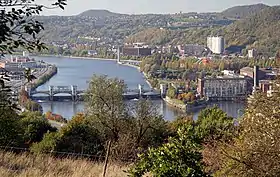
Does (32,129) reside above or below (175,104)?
above

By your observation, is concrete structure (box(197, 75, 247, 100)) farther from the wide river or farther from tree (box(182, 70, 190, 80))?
tree (box(182, 70, 190, 80))

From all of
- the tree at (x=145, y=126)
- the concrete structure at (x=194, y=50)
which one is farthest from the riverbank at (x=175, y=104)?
the concrete structure at (x=194, y=50)

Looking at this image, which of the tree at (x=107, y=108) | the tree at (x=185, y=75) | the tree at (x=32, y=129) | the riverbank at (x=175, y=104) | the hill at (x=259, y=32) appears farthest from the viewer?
the hill at (x=259, y=32)

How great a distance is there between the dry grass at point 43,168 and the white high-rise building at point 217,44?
28091 millimetres

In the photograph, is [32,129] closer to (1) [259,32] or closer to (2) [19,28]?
(2) [19,28]

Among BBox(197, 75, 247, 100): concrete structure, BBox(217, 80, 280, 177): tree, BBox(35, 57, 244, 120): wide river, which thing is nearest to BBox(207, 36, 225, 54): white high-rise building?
BBox(35, 57, 244, 120): wide river

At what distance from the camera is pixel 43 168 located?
1.60 metres

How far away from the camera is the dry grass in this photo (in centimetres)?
143

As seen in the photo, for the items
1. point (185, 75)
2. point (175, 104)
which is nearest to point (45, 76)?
point (185, 75)

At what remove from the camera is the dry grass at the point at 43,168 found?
4.69 ft

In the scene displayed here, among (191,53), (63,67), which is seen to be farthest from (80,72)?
(191,53)

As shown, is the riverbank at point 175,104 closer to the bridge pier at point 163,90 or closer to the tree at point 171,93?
the tree at point 171,93

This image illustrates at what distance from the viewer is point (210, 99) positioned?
46.3ft

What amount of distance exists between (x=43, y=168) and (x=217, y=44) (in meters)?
28.5
